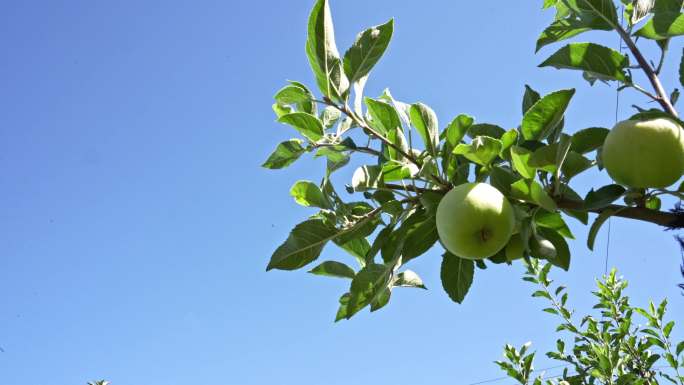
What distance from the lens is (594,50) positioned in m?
1.47

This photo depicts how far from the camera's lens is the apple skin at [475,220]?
4.36 ft

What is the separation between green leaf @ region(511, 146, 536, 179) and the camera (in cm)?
131

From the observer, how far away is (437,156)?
60.2 inches

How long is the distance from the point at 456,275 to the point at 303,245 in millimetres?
399

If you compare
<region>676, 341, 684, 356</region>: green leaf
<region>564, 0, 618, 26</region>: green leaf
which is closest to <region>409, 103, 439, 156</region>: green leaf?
<region>564, 0, 618, 26</region>: green leaf

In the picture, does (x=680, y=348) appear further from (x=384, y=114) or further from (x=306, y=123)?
(x=306, y=123)

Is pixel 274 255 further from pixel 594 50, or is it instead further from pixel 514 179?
pixel 594 50

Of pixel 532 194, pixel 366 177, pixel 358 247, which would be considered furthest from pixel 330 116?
pixel 532 194

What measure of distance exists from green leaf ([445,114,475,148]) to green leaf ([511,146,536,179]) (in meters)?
0.12

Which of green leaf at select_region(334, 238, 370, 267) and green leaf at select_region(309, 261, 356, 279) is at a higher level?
green leaf at select_region(334, 238, 370, 267)

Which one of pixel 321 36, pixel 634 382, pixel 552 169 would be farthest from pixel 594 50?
pixel 634 382

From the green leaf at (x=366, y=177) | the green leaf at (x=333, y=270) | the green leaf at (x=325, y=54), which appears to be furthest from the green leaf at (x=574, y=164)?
the green leaf at (x=333, y=270)

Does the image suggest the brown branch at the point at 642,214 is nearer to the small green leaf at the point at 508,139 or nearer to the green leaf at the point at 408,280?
the small green leaf at the point at 508,139

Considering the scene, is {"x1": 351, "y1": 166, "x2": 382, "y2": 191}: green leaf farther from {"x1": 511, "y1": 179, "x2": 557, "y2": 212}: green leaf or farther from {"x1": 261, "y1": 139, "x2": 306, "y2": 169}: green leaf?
{"x1": 511, "y1": 179, "x2": 557, "y2": 212}: green leaf
